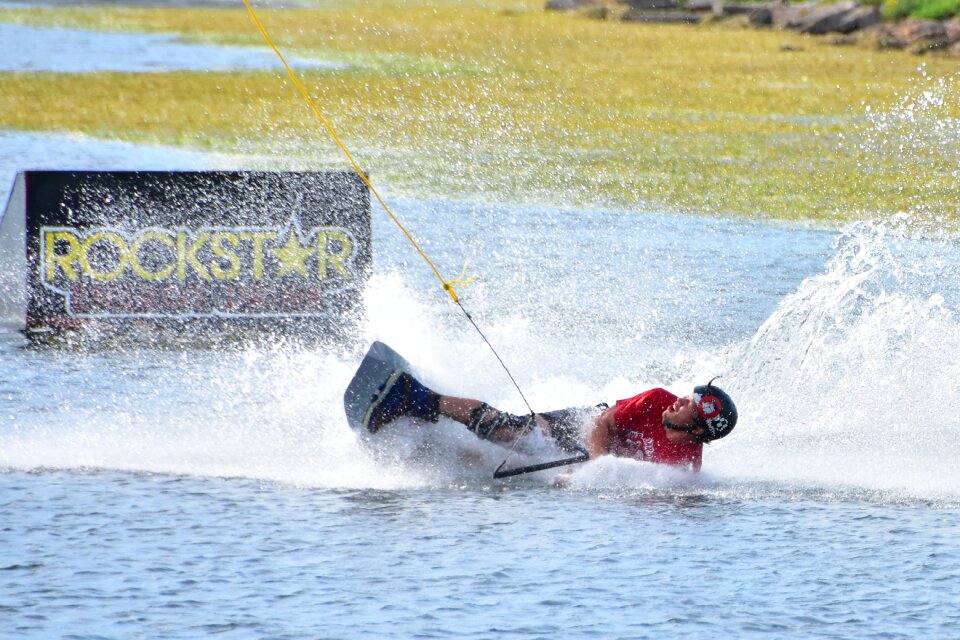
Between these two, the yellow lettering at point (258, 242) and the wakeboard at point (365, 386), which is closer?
the wakeboard at point (365, 386)

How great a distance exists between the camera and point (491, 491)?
1020 cm

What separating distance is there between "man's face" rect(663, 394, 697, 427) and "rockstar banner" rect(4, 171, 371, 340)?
5306mm

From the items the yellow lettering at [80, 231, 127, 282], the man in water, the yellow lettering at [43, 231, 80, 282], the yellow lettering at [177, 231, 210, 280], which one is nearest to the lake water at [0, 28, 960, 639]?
the man in water

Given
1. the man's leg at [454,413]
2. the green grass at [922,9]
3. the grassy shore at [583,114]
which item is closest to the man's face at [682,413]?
the man's leg at [454,413]

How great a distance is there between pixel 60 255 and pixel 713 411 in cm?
689

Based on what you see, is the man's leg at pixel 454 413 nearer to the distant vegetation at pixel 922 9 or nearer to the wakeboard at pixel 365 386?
the wakeboard at pixel 365 386

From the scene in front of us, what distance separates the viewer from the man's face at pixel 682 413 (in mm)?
9977

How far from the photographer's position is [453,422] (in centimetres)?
1060

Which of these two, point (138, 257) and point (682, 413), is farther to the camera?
point (138, 257)

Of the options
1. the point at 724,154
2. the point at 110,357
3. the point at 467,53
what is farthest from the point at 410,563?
the point at 467,53

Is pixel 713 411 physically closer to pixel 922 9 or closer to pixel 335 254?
pixel 335 254

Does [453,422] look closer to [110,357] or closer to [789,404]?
[789,404]

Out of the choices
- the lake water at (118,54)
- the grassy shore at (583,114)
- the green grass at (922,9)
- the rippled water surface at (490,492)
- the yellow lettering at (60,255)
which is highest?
the green grass at (922,9)

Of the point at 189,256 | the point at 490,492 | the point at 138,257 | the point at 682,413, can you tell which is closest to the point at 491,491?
the point at 490,492
